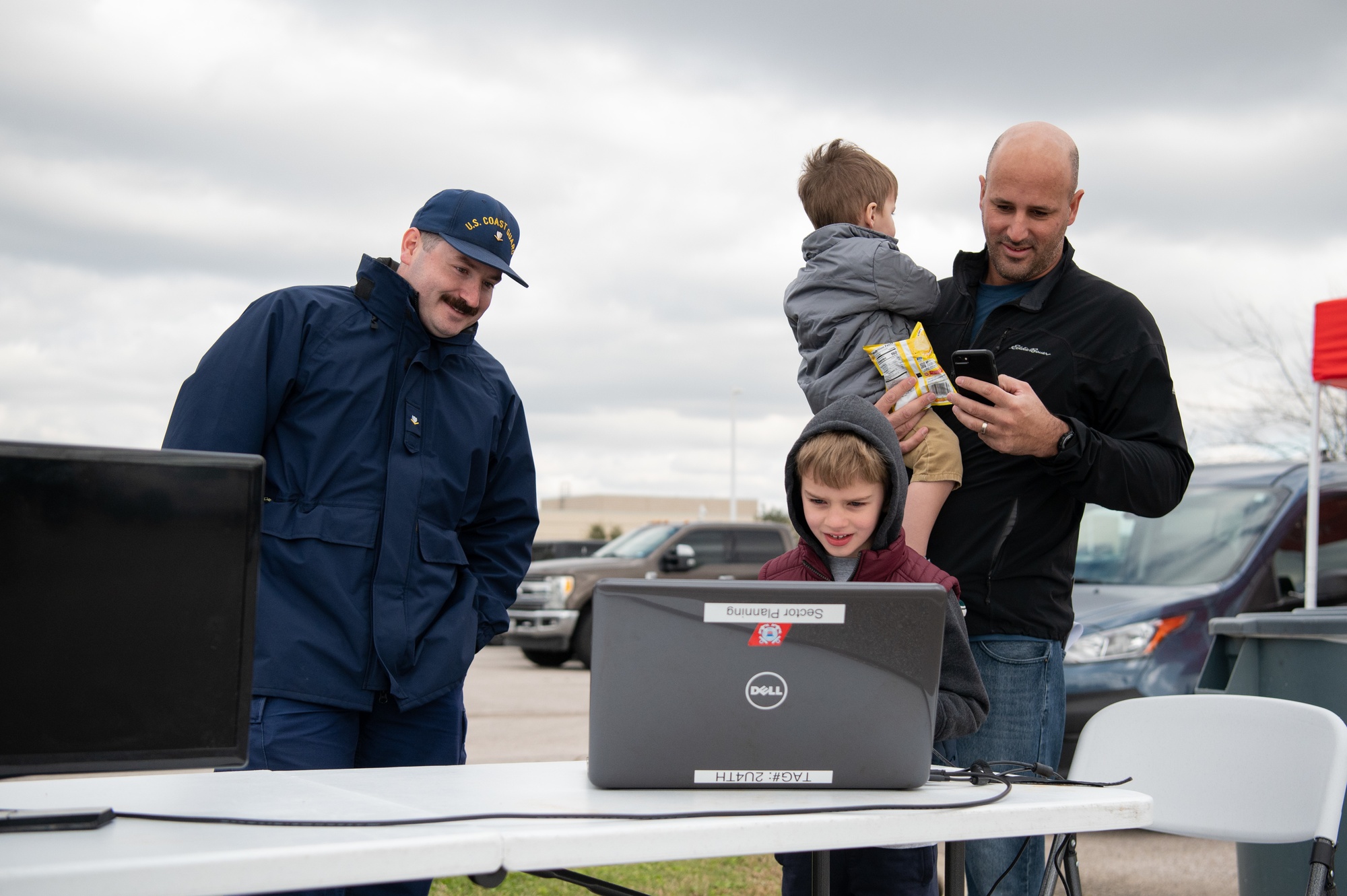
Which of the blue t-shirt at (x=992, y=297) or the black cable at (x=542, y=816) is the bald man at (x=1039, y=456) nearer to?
the blue t-shirt at (x=992, y=297)

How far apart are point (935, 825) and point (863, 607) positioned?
36 cm

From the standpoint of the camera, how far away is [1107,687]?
19.6 feet

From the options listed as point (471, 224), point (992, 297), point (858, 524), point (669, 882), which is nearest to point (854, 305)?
point (992, 297)

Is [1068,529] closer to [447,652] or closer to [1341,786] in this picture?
[1341,786]

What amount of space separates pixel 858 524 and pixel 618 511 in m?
67.1

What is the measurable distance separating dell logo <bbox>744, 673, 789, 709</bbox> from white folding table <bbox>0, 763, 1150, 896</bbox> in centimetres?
16

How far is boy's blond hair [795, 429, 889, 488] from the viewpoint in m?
2.55

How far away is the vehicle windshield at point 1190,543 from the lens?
664 centimetres

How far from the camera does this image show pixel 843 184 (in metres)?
3.53

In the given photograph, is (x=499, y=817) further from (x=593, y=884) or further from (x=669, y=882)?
(x=669, y=882)

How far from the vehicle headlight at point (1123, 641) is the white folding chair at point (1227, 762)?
9.63ft

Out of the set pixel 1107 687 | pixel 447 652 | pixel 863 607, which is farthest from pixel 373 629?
pixel 1107 687

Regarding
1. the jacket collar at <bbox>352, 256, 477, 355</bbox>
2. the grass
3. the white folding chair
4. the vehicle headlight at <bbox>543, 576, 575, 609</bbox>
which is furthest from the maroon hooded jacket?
the vehicle headlight at <bbox>543, 576, 575, 609</bbox>

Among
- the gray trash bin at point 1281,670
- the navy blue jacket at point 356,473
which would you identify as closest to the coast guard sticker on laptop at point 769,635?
the navy blue jacket at point 356,473
